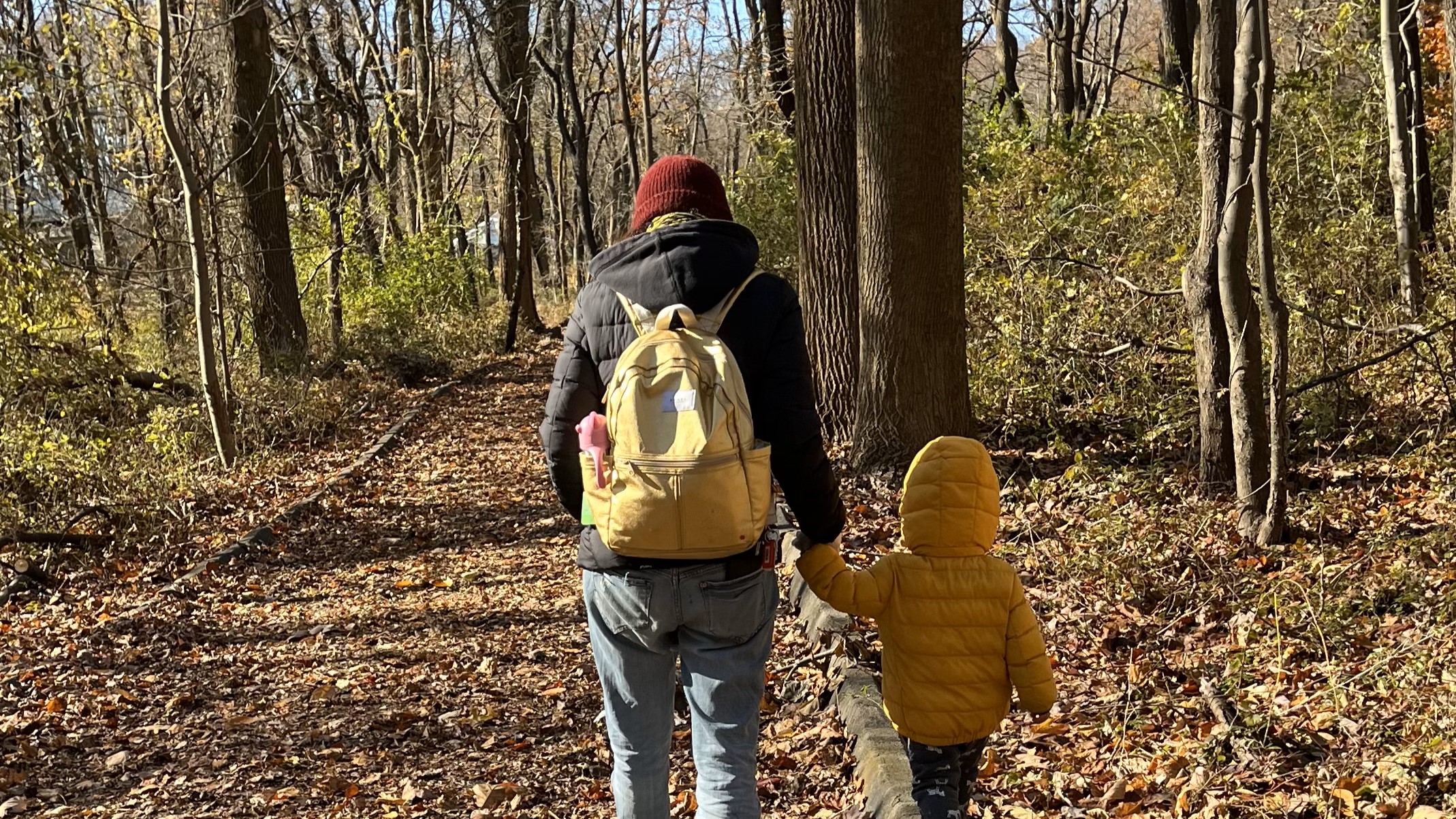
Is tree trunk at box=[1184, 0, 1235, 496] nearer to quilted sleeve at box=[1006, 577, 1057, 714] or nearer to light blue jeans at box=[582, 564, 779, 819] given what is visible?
quilted sleeve at box=[1006, 577, 1057, 714]

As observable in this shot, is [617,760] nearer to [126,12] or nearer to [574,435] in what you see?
[574,435]

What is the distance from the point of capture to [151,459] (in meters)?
10.5

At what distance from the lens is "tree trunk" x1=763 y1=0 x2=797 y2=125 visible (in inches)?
584

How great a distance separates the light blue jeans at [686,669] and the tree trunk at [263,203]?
1331 cm

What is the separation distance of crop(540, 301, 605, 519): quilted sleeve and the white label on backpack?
0.28m

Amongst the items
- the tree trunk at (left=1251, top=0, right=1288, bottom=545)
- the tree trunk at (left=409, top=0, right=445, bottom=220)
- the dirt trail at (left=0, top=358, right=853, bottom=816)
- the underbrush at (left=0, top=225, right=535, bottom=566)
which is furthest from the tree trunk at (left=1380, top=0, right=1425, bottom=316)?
the tree trunk at (left=409, top=0, right=445, bottom=220)

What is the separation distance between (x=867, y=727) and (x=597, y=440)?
6.40ft

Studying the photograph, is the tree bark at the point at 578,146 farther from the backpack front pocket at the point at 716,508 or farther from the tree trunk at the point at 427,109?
the backpack front pocket at the point at 716,508

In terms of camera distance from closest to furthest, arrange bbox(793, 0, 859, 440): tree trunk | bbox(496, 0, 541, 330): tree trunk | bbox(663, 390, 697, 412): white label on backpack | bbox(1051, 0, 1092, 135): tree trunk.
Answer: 1. bbox(663, 390, 697, 412): white label on backpack
2. bbox(793, 0, 859, 440): tree trunk
3. bbox(1051, 0, 1092, 135): tree trunk
4. bbox(496, 0, 541, 330): tree trunk

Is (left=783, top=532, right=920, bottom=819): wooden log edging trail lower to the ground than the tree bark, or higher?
lower

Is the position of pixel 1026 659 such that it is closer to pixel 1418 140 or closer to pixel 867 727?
pixel 867 727

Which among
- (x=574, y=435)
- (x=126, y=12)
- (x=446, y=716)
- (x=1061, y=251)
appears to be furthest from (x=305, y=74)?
(x=574, y=435)

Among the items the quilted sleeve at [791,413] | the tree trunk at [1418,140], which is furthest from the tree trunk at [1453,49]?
the quilted sleeve at [791,413]

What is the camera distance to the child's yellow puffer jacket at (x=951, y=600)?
3.13m
